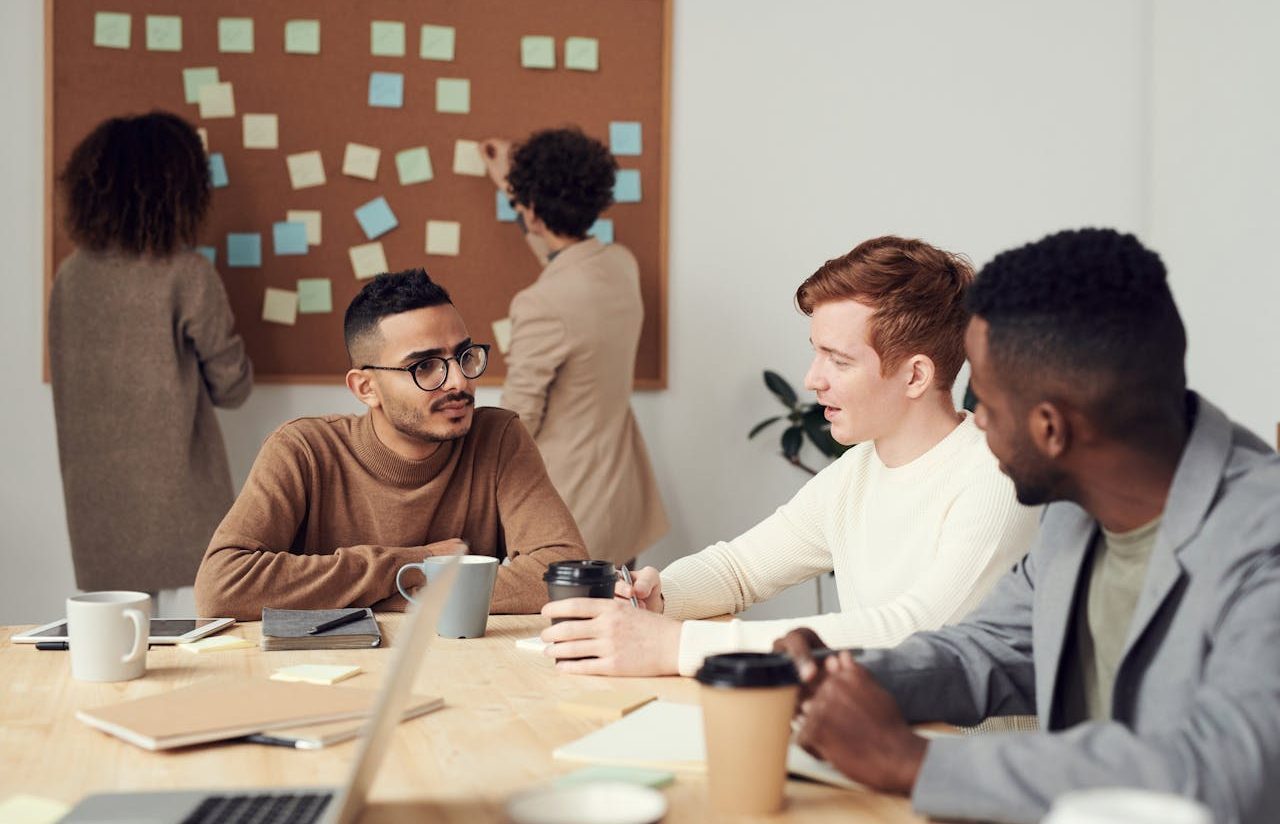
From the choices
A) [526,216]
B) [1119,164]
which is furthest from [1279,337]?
[526,216]

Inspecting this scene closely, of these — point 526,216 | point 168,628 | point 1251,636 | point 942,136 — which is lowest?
point 168,628

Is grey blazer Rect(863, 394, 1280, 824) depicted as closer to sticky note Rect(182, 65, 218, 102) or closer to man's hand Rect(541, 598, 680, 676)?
man's hand Rect(541, 598, 680, 676)

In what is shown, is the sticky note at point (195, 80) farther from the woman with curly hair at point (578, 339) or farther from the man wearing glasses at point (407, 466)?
the man wearing glasses at point (407, 466)

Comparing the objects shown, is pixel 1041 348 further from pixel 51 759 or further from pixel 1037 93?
pixel 1037 93

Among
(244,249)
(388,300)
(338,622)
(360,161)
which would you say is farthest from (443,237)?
(338,622)

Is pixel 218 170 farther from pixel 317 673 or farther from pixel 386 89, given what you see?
pixel 317 673

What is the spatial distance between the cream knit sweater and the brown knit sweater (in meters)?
0.30

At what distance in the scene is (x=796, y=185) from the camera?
154 inches

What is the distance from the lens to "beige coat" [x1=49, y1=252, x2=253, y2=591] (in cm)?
314

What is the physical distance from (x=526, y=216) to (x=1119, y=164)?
77.8 inches

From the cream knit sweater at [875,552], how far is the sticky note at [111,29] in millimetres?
2444

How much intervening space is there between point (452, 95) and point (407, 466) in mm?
1822

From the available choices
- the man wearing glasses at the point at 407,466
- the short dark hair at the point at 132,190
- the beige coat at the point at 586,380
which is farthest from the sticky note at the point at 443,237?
the man wearing glasses at the point at 407,466

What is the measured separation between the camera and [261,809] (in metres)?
0.97
